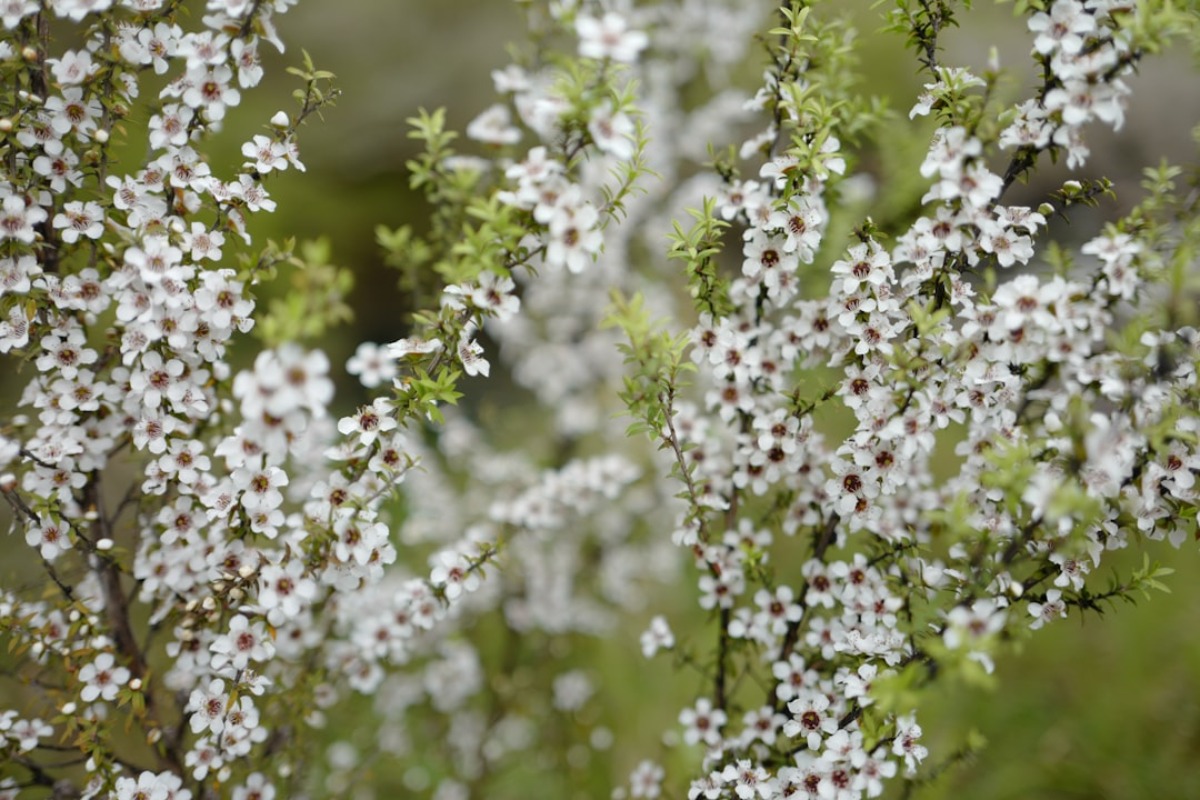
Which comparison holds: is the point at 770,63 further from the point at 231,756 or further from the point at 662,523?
the point at 662,523

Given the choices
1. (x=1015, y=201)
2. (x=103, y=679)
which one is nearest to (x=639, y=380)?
(x=103, y=679)

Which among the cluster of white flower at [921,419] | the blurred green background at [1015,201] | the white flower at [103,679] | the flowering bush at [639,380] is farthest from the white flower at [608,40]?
the blurred green background at [1015,201]

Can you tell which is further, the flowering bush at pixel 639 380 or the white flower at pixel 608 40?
the flowering bush at pixel 639 380

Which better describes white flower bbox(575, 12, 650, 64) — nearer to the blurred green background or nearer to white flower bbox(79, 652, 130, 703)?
white flower bbox(79, 652, 130, 703)

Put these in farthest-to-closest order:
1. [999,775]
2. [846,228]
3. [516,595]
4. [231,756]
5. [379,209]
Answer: [379,209] < [516,595] < [999,775] < [846,228] < [231,756]

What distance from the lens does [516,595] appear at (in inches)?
171

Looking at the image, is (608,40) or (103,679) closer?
(608,40)

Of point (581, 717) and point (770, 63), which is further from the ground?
point (770, 63)

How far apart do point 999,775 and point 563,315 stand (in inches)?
129

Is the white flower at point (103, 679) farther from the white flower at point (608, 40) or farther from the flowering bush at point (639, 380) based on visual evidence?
the white flower at point (608, 40)

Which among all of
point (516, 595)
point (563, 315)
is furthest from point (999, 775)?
point (563, 315)

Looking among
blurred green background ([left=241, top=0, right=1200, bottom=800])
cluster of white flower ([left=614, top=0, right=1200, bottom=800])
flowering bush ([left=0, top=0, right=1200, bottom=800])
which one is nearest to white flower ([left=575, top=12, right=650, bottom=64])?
flowering bush ([left=0, top=0, right=1200, bottom=800])

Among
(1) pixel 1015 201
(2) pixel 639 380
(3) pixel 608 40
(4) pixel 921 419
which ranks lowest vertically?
(4) pixel 921 419

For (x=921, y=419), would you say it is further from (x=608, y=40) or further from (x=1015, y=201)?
(x=1015, y=201)
